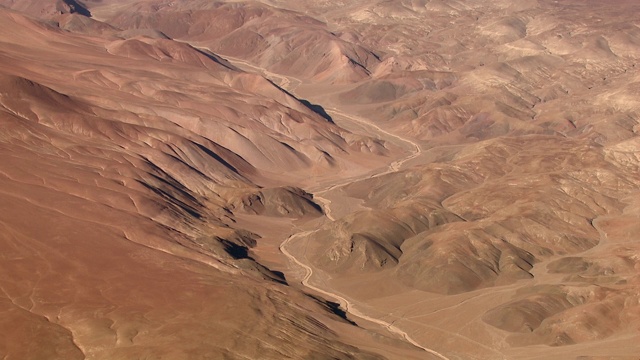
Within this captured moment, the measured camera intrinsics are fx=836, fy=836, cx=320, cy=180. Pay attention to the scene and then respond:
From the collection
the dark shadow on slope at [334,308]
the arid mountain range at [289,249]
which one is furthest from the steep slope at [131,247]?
the dark shadow on slope at [334,308]

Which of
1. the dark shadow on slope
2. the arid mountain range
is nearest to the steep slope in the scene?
the arid mountain range

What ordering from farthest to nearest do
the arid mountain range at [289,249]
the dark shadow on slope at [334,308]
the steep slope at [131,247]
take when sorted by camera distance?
the dark shadow on slope at [334,308] < the arid mountain range at [289,249] < the steep slope at [131,247]

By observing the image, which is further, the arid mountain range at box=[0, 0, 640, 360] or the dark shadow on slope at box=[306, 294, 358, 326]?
the dark shadow on slope at box=[306, 294, 358, 326]

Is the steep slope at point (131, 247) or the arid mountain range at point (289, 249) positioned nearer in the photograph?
the steep slope at point (131, 247)

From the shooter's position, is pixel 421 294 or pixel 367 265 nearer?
pixel 421 294

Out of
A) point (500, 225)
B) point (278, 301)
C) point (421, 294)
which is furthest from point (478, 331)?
point (500, 225)

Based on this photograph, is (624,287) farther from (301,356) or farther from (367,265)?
(301,356)

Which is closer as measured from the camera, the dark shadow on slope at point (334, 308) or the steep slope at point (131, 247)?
the steep slope at point (131, 247)

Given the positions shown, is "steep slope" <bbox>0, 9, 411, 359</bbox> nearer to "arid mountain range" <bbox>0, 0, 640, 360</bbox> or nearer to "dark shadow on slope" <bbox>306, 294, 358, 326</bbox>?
"arid mountain range" <bbox>0, 0, 640, 360</bbox>

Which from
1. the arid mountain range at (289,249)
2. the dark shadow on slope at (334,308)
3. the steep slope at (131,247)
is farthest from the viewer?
the dark shadow on slope at (334,308)

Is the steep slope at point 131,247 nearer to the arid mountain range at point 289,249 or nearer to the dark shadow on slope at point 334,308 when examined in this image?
the arid mountain range at point 289,249

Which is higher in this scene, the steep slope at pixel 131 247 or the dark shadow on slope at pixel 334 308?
the steep slope at pixel 131 247
